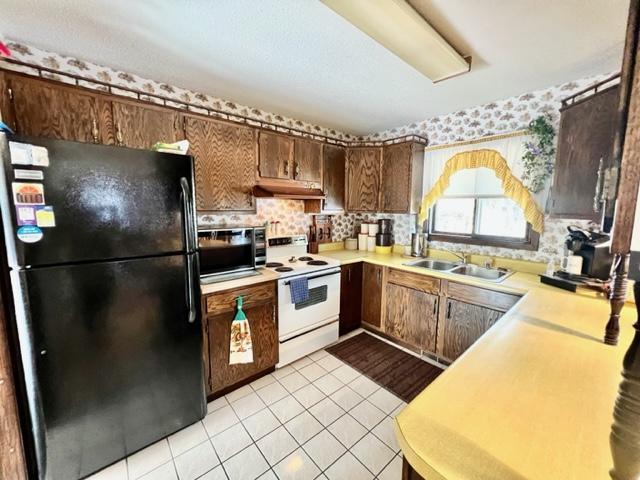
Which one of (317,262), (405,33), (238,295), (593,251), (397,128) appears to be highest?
(397,128)

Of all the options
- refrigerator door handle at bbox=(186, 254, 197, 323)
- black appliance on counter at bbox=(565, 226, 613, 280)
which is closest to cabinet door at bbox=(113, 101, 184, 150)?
refrigerator door handle at bbox=(186, 254, 197, 323)

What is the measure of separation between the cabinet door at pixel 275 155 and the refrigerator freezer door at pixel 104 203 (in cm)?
92

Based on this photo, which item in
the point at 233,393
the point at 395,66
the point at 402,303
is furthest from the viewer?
the point at 402,303

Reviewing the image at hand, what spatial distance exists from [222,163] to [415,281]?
206 centimetres

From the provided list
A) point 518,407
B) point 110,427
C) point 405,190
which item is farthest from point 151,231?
point 405,190

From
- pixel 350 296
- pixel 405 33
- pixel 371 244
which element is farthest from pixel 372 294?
pixel 405 33

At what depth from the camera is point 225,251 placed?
2146 mm

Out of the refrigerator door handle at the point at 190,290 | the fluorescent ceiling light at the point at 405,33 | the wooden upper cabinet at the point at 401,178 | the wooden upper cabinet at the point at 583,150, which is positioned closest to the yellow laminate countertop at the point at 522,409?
the wooden upper cabinet at the point at 583,150

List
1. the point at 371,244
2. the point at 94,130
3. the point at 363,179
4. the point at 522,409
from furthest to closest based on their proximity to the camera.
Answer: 1. the point at 371,244
2. the point at 363,179
3. the point at 94,130
4. the point at 522,409

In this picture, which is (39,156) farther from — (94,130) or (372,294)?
(372,294)

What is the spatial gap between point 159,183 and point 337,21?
4.22ft

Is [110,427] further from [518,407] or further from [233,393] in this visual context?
[518,407]

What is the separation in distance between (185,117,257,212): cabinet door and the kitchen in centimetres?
2

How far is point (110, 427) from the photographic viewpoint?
1.44 m
